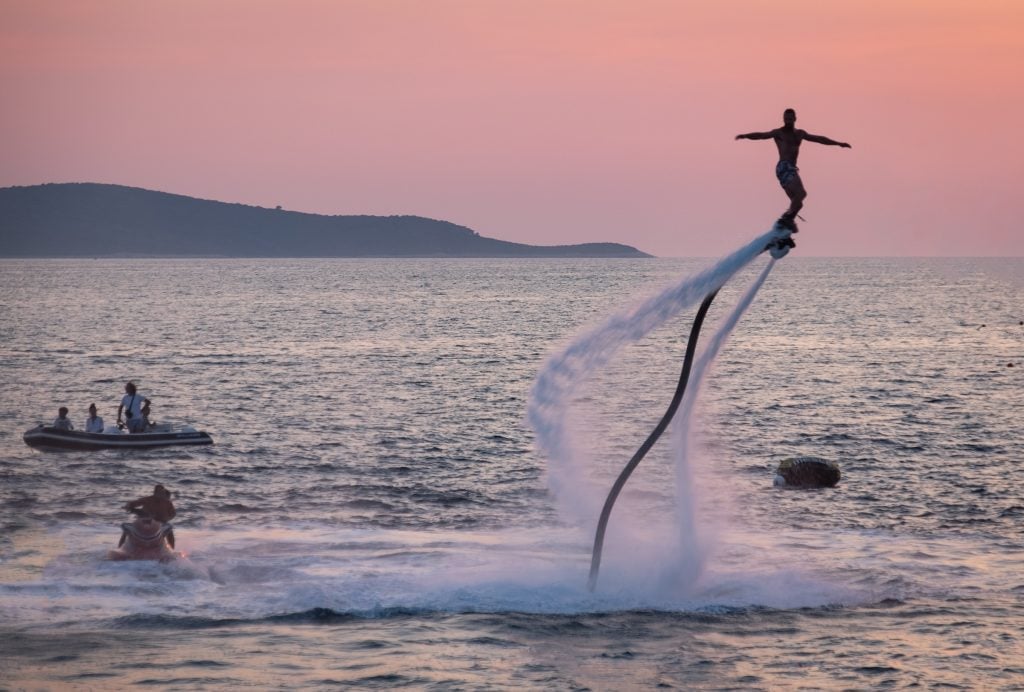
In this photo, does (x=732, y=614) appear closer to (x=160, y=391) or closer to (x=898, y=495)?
(x=898, y=495)

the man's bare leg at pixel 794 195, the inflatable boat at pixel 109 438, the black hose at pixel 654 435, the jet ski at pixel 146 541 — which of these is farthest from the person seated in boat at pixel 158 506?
the inflatable boat at pixel 109 438

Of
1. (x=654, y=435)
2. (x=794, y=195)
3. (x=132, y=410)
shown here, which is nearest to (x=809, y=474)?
(x=654, y=435)

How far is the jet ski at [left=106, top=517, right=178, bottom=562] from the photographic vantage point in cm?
2956

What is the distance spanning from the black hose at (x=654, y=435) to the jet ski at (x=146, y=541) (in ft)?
32.7

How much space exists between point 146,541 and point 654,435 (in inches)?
497

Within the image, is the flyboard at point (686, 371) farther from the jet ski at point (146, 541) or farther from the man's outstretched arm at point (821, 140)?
the jet ski at point (146, 541)

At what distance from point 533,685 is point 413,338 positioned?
98783 millimetres

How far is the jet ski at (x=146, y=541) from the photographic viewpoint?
29562mm

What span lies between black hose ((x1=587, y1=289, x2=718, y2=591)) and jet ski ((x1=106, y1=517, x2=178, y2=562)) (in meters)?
9.98

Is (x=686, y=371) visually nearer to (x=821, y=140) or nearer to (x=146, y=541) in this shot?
(x=821, y=140)

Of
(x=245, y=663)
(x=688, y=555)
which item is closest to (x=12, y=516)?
(x=245, y=663)

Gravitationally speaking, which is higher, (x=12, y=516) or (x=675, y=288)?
(x=675, y=288)

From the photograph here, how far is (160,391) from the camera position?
74625 mm

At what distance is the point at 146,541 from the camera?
1164 inches
